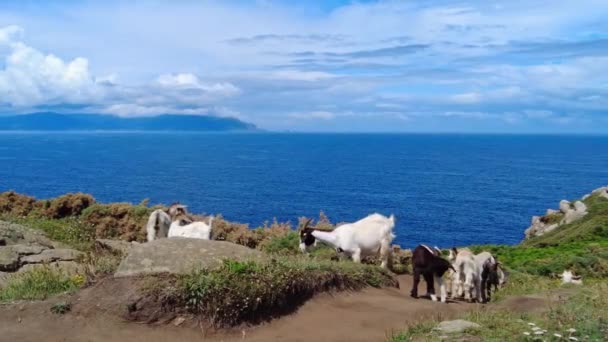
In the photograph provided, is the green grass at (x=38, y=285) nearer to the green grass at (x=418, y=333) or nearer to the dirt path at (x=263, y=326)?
the dirt path at (x=263, y=326)

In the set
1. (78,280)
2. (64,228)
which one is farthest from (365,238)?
(64,228)

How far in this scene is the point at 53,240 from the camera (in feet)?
77.9

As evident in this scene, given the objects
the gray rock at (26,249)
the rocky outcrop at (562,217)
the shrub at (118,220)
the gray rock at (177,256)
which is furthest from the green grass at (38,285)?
the rocky outcrop at (562,217)

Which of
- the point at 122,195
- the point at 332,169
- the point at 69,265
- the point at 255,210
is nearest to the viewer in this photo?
the point at 69,265

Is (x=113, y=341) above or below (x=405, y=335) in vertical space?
below

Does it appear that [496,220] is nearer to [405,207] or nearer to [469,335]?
[405,207]

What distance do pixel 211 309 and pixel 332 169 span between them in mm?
126339

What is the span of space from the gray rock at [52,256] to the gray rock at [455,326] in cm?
1135

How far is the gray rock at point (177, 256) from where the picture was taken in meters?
13.4

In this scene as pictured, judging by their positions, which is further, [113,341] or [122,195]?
[122,195]

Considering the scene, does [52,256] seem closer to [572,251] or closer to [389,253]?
[389,253]

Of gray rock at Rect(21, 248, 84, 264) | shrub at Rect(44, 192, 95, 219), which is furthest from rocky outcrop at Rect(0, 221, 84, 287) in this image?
shrub at Rect(44, 192, 95, 219)

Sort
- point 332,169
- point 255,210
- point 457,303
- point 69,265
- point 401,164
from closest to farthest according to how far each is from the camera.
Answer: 1. point 457,303
2. point 69,265
3. point 255,210
4. point 332,169
5. point 401,164

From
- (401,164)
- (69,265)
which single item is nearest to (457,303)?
(69,265)
